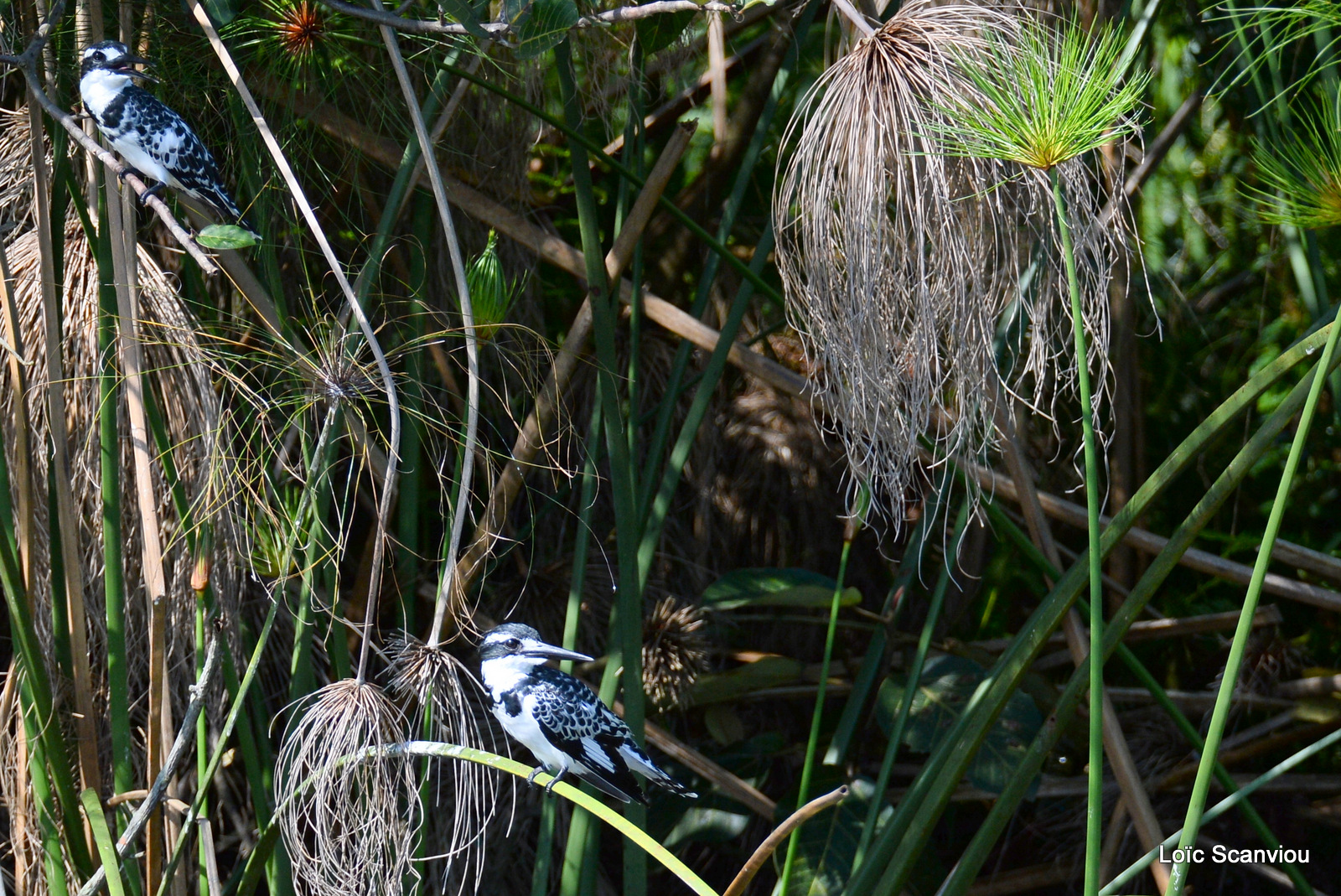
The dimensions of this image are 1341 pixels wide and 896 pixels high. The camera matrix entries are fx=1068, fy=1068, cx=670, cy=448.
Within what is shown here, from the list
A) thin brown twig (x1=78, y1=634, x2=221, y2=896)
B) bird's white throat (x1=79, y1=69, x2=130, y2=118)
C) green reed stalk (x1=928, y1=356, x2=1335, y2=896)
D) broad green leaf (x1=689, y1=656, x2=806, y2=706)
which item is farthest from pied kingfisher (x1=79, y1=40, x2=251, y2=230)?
green reed stalk (x1=928, y1=356, x2=1335, y2=896)

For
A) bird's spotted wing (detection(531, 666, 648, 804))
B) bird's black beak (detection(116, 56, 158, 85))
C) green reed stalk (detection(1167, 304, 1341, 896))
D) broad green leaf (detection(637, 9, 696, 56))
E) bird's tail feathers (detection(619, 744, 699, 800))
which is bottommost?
bird's tail feathers (detection(619, 744, 699, 800))

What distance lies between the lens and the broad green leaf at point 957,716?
1963mm

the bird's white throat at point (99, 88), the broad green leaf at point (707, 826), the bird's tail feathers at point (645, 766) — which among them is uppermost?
the bird's white throat at point (99, 88)

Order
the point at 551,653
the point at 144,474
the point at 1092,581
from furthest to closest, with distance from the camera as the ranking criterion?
the point at 551,653, the point at 144,474, the point at 1092,581

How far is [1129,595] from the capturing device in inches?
46.8

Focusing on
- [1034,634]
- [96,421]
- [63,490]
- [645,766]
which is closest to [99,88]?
[96,421]

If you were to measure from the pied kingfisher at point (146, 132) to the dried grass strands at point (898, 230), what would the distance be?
90 centimetres

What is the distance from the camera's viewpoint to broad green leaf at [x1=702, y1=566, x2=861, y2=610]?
2012 millimetres

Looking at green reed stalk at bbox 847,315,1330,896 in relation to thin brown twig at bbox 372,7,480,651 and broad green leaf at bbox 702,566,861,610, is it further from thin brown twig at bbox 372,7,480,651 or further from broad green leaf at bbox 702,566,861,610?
broad green leaf at bbox 702,566,861,610

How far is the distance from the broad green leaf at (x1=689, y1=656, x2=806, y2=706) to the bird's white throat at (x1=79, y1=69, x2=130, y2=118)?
1.39 metres

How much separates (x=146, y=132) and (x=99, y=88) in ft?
0.29

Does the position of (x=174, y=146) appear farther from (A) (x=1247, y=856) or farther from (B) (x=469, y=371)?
(A) (x=1247, y=856)

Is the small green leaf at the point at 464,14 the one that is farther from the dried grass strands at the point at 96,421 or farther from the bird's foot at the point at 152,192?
the dried grass strands at the point at 96,421

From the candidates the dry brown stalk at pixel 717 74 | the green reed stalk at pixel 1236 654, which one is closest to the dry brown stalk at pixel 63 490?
the dry brown stalk at pixel 717 74
